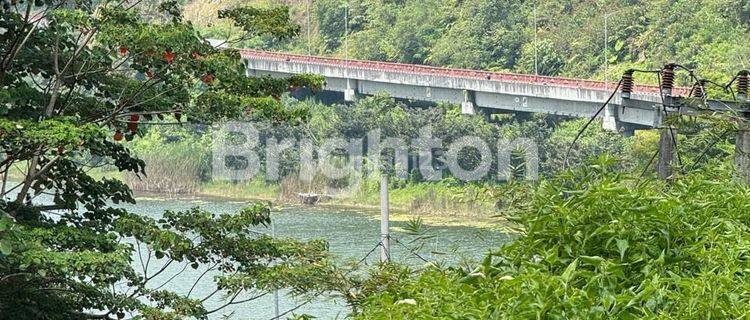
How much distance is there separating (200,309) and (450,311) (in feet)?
16.2

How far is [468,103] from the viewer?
3831 centimetres

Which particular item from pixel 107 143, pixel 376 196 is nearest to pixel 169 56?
pixel 107 143

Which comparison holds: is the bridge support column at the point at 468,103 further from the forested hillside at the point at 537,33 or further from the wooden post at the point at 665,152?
the wooden post at the point at 665,152

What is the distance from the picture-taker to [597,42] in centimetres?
3962

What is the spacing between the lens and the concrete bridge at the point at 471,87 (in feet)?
110

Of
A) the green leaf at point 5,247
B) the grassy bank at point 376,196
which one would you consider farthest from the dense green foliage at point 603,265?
the grassy bank at point 376,196

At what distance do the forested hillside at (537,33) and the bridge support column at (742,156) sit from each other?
86.0ft

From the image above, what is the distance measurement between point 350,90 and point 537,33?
5.68 meters

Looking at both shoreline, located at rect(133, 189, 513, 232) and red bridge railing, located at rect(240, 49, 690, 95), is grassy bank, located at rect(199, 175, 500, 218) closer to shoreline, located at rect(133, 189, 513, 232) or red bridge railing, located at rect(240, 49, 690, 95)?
shoreline, located at rect(133, 189, 513, 232)

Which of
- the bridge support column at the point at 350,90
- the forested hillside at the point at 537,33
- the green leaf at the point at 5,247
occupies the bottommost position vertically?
the green leaf at the point at 5,247

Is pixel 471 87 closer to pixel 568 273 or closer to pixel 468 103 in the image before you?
pixel 468 103

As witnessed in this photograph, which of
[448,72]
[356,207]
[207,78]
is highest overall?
[448,72]

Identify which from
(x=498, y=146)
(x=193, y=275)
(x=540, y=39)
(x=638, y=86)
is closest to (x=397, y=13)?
(x=540, y=39)

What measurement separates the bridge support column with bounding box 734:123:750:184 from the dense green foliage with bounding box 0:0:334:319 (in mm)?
1933
